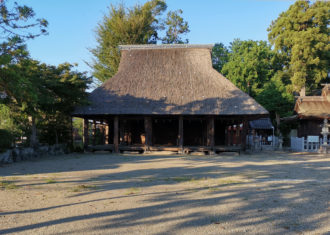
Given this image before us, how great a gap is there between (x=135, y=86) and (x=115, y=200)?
14061mm

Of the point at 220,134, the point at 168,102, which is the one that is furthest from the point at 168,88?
the point at 220,134

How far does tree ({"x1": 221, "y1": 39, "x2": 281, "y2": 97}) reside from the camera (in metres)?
31.0

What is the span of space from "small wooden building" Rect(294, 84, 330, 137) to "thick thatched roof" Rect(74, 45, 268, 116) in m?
7.75

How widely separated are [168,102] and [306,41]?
1976cm

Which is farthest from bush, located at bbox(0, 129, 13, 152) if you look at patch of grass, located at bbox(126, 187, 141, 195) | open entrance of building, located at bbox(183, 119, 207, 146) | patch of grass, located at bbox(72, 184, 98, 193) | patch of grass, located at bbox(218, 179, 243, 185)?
open entrance of building, located at bbox(183, 119, 207, 146)

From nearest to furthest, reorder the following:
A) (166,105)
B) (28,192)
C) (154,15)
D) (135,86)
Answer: (28,192) < (166,105) < (135,86) < (154,15)

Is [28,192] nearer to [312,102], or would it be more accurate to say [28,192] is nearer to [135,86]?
[135,86]

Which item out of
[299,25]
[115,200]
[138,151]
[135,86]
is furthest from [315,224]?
[299,25]

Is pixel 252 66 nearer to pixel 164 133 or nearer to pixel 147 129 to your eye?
pixel 164 133

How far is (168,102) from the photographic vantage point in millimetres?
17688

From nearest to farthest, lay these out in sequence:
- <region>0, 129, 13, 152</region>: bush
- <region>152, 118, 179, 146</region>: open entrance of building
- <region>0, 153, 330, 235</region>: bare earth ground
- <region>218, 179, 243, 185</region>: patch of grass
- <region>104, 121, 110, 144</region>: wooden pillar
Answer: <region>0, 153, 330, 235</region>: bare earth ground
<region>218, 179, 243, 185</region>: patch of grass
<region>0, 129, 13, 152</region>: bush
<region>152, 118, 179, 146</region>: open entrance of building
<region>104, 121, 110, 144</region>: wooden pillar

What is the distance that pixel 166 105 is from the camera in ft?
57.3

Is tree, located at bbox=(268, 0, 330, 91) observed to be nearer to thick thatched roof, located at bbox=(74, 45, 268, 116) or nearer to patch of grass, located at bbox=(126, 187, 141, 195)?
thick thatched roof, located at bbox=(74, 45, 268, 116)

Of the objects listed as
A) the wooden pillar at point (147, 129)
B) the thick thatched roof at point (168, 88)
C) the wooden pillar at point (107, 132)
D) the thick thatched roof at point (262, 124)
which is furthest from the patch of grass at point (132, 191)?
the thick thatched roof at point (262, 124)
